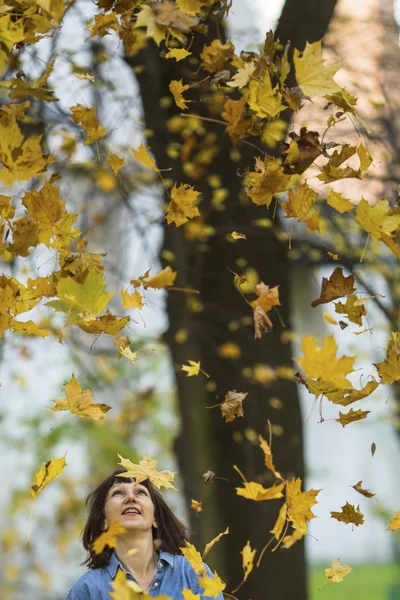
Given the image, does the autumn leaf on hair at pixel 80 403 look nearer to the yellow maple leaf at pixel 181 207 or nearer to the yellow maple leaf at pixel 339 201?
the yellow maple leaf at pixel 181 207

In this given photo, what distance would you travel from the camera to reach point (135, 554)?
241 centimetres

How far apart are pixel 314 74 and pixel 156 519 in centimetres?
148

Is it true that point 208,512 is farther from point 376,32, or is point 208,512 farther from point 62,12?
point 376,32

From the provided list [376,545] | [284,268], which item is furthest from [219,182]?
[376,545]

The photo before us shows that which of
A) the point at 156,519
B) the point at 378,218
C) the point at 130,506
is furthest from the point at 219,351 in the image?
the point at 378,218

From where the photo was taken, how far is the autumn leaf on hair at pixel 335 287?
2047mm

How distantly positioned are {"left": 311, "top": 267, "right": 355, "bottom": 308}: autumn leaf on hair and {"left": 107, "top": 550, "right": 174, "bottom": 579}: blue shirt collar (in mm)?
948

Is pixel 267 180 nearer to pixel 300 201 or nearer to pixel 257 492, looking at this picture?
pixel 300 201

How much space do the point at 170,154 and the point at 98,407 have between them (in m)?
2.65

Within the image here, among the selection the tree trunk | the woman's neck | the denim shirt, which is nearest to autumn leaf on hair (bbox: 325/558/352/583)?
the denim shirt

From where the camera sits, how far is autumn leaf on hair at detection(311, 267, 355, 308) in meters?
2.05

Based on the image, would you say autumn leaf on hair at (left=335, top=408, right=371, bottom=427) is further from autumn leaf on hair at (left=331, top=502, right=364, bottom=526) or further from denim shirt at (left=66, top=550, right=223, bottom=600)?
denim shirt at (left=66, top=550, right=223, bottom=600)

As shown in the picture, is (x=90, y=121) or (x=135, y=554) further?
(x=135, y=554)

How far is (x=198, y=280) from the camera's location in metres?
4.65
